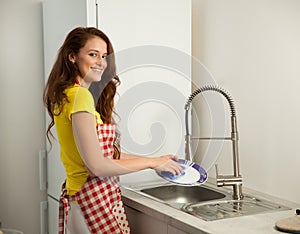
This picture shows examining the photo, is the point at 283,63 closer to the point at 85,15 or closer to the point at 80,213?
the point at 85,15

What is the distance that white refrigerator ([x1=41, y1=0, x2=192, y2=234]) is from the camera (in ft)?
6.63

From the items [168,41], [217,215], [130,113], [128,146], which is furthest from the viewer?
[168,41]

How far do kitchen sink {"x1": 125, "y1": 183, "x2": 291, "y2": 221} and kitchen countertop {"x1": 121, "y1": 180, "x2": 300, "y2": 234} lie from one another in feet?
0.11

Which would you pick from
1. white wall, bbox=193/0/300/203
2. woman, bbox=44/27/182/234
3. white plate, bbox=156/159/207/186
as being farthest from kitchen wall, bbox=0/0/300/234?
woman, bbox=44/27/182/234

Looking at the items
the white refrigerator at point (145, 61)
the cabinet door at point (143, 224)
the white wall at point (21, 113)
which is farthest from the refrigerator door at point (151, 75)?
the white wall at point (21, 113)

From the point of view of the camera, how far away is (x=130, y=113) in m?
2.14

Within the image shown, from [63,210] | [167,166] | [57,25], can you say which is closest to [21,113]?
[57,25]

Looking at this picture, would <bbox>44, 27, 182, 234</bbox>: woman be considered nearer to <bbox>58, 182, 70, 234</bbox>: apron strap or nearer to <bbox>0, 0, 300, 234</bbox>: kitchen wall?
<bbox>58, 182, 70, 234</bbox>: apron strap

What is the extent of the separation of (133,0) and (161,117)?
532 mm

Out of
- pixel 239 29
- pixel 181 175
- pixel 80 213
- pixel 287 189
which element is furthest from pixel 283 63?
pixel 80 213

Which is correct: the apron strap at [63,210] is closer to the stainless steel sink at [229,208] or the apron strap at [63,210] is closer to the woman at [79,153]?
the woman at [79,153]

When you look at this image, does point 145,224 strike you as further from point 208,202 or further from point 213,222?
point 213,222

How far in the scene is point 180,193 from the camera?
2246 mm

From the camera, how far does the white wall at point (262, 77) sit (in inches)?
79.0
